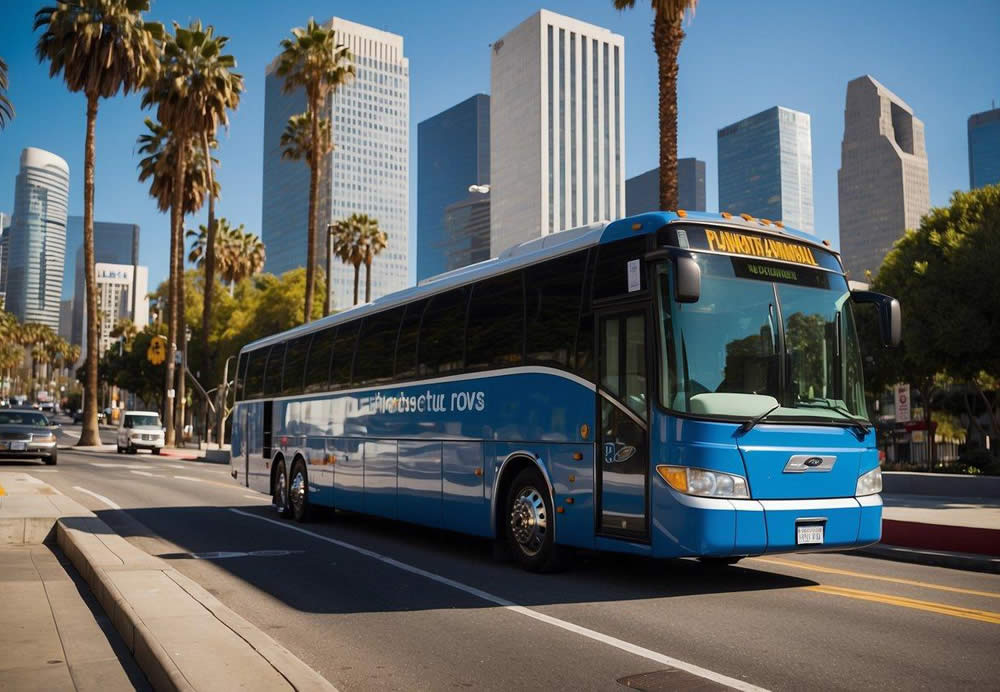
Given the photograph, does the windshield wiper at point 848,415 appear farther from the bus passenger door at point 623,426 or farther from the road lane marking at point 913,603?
the bus passenger door at point 623,426

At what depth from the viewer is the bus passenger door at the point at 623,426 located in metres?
8.73

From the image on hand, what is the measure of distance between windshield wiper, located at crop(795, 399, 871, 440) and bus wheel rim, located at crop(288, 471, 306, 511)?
9.93 metres

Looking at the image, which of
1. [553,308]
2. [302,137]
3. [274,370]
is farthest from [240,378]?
[302,137]

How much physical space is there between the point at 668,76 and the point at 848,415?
17.9 meters

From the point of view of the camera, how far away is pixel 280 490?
1753cm

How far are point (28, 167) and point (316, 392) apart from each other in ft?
89.9

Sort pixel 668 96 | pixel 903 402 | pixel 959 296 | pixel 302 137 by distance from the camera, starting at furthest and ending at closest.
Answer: pixel 302 137 < pixel 959 296 < pixel 668 96 < pixel 903 402

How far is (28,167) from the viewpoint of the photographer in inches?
1476

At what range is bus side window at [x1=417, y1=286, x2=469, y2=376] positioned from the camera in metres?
12.0

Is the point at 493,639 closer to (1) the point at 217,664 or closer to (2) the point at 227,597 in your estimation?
(1) the point at 217,664

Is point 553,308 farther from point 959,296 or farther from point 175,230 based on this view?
point 175,230

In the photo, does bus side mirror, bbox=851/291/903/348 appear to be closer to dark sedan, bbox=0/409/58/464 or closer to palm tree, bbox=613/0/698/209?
palm tree, bbox=613/0/698/209

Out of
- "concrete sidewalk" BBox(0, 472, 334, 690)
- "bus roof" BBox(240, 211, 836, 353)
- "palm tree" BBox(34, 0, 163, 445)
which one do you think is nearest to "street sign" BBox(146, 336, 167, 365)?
"palm tree" BBox(34, 0, 163, 445)

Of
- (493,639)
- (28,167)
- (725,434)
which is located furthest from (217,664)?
(28,167)
